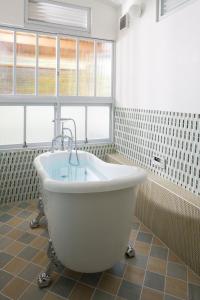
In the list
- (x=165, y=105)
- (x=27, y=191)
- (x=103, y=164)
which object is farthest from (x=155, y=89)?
(x=27, y=191)

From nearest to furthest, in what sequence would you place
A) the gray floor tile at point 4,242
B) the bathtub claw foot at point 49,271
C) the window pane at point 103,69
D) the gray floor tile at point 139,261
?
1. the bathtub claw foot at point 49,271
2. the gray floor tile at point 139,261
3. the gray floor tile at point 4,242
4. the window pane at point 103,69

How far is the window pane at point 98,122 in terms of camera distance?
397cm

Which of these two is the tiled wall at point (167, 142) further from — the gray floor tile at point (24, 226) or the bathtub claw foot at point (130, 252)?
the gray floor tile at point (24, 226)

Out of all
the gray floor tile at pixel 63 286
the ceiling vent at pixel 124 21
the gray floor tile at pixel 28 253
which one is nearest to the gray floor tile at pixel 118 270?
the gray floor tile at pixel 63 286

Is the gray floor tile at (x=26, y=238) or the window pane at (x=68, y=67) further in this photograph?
the window pane at (x=68, y=67)

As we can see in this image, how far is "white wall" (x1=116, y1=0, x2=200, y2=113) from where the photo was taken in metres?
2.40

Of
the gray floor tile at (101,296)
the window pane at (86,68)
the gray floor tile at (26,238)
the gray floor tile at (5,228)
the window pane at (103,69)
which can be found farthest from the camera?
the window pane at (103,69)

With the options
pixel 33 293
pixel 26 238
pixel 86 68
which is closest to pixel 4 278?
pixel 33 293

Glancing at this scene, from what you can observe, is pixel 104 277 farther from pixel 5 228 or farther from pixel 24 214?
pixel 24 214

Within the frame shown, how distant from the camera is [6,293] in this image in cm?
196

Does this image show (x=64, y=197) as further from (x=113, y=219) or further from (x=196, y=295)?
(x=196, y=295)

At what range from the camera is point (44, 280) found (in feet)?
6.76

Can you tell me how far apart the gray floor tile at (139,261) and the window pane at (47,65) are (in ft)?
7.76

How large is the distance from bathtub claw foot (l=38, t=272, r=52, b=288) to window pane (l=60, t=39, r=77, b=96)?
2.40 metres
